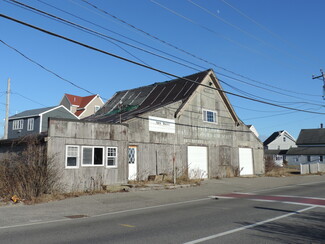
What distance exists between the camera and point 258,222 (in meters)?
8.22

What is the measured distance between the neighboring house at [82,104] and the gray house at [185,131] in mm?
26518

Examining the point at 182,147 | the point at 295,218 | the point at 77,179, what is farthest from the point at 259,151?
the point at 295,218

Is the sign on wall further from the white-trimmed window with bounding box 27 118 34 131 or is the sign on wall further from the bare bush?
the white-trimmed window with bounding box 27 118 34 131

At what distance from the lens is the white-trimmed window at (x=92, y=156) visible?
16219 millimetres

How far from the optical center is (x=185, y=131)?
23016 mm

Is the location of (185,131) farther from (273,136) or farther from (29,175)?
(273,136)

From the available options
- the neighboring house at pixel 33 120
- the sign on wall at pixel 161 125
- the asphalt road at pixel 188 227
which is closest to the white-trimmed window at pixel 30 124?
the neighboring house at pixel 33 120

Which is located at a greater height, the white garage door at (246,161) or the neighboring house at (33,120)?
the neighboring house at (33,120)

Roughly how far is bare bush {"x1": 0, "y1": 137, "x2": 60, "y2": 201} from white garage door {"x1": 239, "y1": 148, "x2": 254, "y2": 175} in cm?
1786

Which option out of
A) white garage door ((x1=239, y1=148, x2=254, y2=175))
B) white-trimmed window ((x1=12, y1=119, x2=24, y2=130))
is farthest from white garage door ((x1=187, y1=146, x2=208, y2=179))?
white-trimmed window ((x1=12, y1=119, x2=24, y2=130))

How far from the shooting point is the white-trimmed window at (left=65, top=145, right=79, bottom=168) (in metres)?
15.6

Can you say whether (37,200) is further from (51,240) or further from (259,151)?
(259,151)

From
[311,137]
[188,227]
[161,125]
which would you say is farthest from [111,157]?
[311,137]

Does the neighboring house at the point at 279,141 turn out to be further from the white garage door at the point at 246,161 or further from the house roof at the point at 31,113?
the house roof at the point at 31,113
